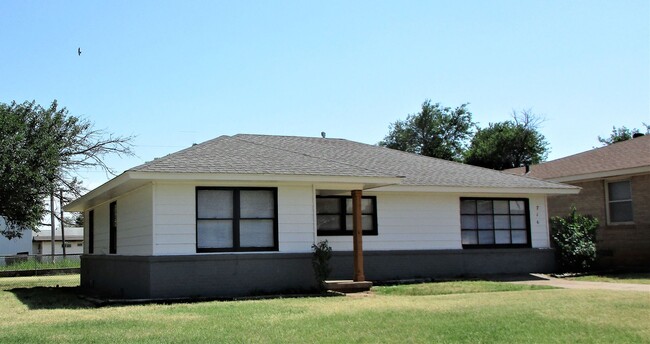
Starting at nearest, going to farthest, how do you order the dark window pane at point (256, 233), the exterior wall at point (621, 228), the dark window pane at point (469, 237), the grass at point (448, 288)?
the grass at point (448, 288)
the dark window pane at point (256, 233)
the dark window pane at point (469, 237)
the exterior wall at point (621, 228)

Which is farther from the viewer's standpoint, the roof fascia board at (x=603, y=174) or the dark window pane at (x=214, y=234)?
the roof fascia board at (x=603, y=174)

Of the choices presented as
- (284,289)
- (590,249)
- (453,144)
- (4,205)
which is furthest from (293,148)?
(453,144)

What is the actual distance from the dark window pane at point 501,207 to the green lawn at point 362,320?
610 cm

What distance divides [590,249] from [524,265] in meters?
2.03

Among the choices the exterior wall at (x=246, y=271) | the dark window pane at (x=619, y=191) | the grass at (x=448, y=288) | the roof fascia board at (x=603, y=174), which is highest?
the roof fascia board at (x=603, y=174)

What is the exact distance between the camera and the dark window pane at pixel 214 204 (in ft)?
49.6

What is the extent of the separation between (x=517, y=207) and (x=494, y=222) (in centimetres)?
92

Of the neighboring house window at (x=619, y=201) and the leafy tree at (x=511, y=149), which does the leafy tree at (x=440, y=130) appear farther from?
the neighboring house window at (x=619, y=201)

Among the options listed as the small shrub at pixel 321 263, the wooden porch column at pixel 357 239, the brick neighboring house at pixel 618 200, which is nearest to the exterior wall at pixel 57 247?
the brick neighboring house at pixel 618 200

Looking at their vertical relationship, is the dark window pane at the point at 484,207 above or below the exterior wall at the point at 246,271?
above

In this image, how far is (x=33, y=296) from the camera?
17.3 metres

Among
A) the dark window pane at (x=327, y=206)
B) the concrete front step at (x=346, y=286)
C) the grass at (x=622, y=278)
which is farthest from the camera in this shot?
the dark window pane at (x=327, y=206)

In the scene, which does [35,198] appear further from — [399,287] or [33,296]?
[399,287]

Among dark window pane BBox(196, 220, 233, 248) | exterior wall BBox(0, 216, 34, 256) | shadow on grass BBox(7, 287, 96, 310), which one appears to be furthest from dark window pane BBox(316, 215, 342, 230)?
exterior wall BBox(0, 216, 34, 256)
